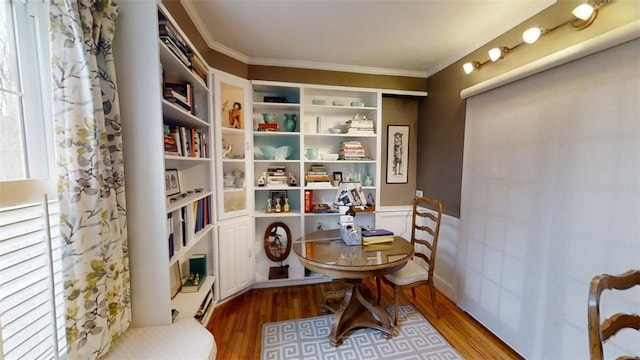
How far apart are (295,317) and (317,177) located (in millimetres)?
1426

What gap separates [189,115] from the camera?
1.70 m

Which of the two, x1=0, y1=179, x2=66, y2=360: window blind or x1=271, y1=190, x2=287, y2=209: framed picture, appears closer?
x1=0, y1=179, x2=66, y2=360: window blind

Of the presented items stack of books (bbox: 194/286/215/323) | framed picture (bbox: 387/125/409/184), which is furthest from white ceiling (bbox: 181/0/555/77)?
stack of books (bbox: 194/286/215/323)

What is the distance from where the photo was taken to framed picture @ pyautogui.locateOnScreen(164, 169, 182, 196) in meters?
1.73

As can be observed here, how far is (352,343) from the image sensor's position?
6.12ft

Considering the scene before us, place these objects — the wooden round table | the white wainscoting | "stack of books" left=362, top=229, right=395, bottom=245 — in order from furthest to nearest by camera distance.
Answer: the white wainscoting < "stack of books" left=362, top=229, right=395, bottom=245 < the wooden round table

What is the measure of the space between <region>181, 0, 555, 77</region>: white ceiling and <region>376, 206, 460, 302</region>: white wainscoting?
1.69 meters

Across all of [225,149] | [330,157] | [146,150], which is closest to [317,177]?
[330,157]

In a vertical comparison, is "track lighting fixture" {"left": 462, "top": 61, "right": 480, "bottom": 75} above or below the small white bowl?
above

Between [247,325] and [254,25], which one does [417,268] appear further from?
Answer: [254,25]

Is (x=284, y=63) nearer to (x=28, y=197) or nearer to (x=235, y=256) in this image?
(x=235, y=256)

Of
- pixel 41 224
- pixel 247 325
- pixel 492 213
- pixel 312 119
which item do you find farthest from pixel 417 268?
pixel 41 224

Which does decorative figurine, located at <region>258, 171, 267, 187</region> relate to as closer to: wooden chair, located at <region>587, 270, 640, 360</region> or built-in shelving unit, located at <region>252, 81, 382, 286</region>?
built-in shelving unit, located at <region>252, 81, 382, 286</region>

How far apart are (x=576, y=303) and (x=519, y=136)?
111 centimetres
